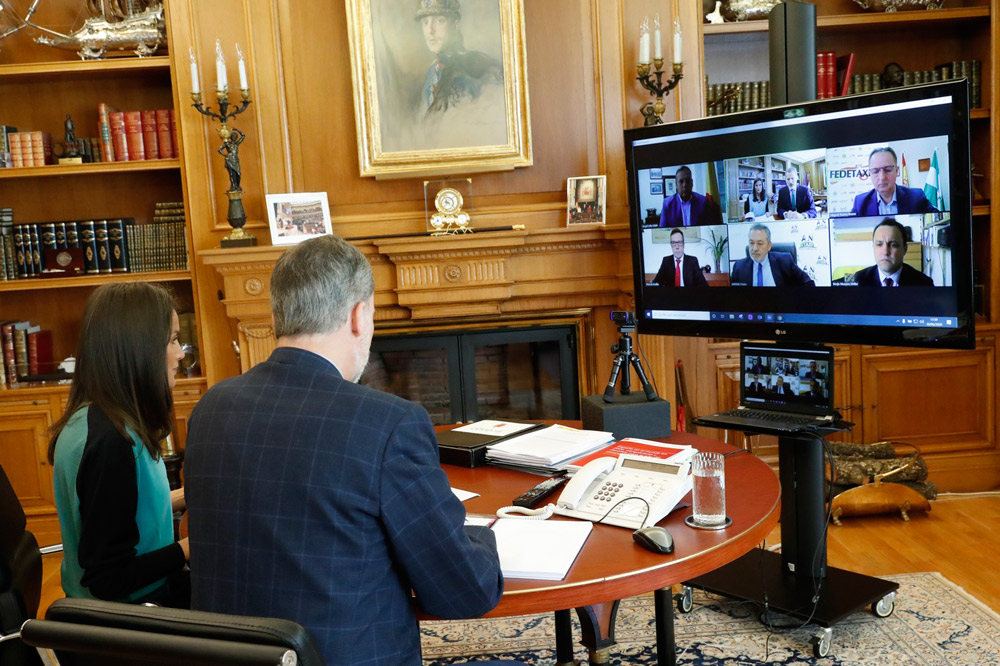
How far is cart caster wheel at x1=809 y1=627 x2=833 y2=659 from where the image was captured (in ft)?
8.39

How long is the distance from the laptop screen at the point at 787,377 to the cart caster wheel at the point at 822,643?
0.65 metres

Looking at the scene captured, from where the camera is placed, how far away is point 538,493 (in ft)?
6.05

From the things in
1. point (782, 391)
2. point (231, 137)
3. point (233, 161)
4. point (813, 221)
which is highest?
point (231, 137)

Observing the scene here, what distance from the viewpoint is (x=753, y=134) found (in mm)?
2781

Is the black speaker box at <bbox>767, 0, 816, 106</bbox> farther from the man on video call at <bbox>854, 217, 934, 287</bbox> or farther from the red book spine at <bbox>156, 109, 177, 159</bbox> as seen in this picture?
the red book spine at <bbox>156, 109, 177, 159</bbox>

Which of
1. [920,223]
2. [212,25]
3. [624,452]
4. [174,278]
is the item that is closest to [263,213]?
[174,278]

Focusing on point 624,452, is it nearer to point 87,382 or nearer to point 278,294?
point 278,294

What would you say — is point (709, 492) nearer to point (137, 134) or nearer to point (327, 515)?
point (327, 515)

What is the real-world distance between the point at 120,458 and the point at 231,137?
7.24ft

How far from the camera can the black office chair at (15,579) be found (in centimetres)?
166

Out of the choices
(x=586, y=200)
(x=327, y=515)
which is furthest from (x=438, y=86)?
(x=327, y=515)

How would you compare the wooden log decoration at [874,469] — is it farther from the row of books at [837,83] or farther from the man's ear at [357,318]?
the man's ear at [357,318]

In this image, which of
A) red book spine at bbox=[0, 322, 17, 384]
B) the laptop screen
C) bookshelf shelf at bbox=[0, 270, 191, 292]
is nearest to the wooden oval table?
the laptop screen

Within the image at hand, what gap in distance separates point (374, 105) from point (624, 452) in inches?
90.8
